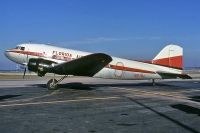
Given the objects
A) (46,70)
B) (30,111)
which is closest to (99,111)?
(30,111)

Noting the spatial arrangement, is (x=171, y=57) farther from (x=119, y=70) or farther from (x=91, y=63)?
(x=91, y=63)

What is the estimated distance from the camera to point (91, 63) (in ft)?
85.7

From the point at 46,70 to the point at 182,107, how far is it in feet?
42.5

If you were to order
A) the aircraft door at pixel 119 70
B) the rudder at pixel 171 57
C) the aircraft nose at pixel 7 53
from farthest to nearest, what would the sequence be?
the rudder at pixel 171 57
the aircraft door at pixel 119 70
the aircraft nose at pixel 7 53

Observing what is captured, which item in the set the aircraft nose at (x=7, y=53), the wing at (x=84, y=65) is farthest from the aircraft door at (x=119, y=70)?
the aircraft nose at (x=7, y=53)

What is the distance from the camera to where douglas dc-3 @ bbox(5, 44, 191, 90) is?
25.8m

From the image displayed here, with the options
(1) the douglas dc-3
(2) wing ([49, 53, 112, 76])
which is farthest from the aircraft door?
(2) wing ([49, 53, 112, 76])

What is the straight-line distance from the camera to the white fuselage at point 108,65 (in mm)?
27422

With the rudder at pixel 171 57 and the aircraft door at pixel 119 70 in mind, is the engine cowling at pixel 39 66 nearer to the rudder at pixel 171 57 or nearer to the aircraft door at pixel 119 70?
Answer: the aircraft door at pixel 119 70

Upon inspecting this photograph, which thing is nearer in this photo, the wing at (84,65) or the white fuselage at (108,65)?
the wing at (84,65)

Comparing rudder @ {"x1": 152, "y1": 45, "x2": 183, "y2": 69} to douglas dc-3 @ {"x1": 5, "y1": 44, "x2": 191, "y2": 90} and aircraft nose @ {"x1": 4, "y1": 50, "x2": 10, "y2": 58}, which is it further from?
aircraft nose @ {"x1": 4, "y1": 50, "x2": 10, "y2": 58}

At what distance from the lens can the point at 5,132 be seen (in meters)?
9.94

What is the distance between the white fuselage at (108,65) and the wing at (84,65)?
0.86m

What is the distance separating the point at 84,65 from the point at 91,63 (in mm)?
628
